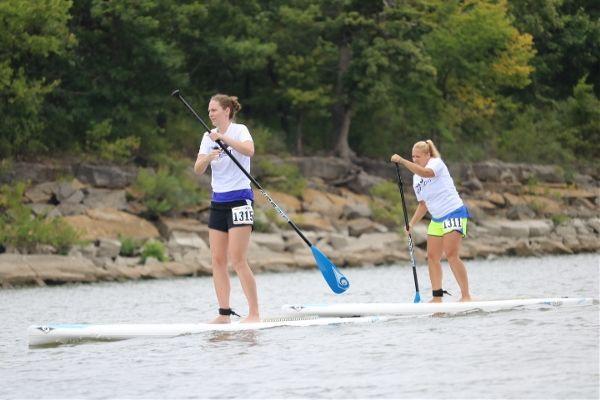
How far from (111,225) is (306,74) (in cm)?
1388

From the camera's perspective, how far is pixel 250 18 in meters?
47.9

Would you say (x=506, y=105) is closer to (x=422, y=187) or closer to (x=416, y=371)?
(x=422, y=187)

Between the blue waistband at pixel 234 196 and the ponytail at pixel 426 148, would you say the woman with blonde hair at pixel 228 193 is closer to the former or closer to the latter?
the blue waistband at pixel 234 196

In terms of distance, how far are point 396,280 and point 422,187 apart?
13353 millimetres

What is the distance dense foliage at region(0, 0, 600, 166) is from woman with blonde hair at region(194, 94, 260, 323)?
87.5 ft

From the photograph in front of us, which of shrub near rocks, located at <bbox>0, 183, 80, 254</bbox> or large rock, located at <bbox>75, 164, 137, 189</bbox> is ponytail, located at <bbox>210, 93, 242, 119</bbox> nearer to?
shrub near rocks, located at <bbox>0, 183, 80, 254</bbox>

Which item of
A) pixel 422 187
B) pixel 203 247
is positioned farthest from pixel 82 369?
pixel 203 247

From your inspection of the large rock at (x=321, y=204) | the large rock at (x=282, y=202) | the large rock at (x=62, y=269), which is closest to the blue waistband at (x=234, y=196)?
the large rock at (x=62, y=269)

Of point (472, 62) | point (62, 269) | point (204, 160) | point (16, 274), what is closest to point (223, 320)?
point (204, 160)

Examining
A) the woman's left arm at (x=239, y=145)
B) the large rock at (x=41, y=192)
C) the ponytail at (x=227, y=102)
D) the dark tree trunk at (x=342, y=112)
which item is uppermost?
the dark tree trunk at (x=342, y=112)

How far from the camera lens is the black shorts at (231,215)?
549 inches

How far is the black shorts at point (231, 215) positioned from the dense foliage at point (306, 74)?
1056 inches

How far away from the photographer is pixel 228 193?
14.0 meters

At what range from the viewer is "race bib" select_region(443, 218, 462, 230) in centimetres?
1616
